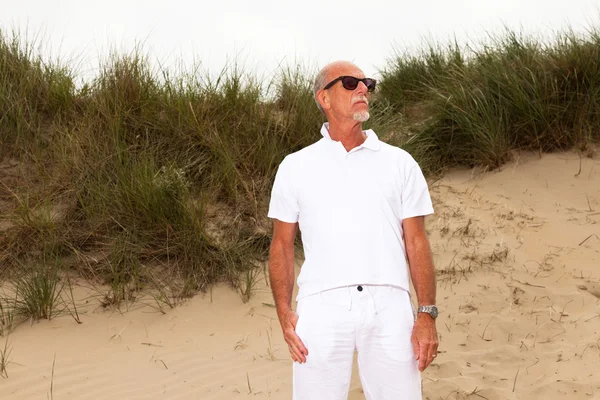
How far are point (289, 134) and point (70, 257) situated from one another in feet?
7.86

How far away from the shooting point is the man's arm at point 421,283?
8.00 ft

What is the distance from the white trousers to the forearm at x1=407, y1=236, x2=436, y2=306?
8 cm

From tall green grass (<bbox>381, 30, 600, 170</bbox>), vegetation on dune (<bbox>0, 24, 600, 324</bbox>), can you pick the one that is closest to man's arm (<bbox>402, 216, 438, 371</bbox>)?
vegetation on dune (<bbox>0, 24, 600, 324</bbox>)

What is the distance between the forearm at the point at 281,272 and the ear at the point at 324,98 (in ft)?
1.89

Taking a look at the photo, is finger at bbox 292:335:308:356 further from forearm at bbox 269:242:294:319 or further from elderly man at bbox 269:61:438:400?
forearm at bbox 269:242:294:319

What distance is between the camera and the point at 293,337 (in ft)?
8.14

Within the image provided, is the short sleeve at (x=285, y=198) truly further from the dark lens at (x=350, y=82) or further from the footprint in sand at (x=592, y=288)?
the footprint in sand at (x=592, y=288)

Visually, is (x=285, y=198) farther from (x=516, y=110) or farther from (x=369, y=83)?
A: (x=516, y=110)

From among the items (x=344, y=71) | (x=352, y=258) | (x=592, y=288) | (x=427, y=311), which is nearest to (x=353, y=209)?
(x=352, y=258)

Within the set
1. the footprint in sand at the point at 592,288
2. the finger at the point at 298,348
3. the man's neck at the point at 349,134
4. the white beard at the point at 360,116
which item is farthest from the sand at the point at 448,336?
the white beard at the point at 360,116

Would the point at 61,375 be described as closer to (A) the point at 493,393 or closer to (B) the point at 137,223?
(B) the point at 137,223

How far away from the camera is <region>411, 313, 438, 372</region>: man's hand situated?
7.97ft

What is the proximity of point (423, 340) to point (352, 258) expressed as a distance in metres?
0.38

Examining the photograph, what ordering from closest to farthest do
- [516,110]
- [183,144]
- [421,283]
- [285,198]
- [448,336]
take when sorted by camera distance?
[421,283] → [285,198] → [448,336] → [183,144] → [516,110]
